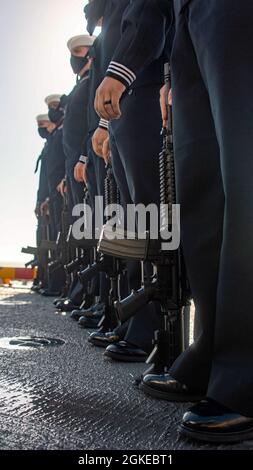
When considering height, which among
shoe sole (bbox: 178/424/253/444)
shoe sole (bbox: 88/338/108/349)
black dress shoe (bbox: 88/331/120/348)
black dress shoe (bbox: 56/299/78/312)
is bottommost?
black dress shoe (bbox: 56/299/78/312)

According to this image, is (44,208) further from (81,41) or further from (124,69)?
(124,69)

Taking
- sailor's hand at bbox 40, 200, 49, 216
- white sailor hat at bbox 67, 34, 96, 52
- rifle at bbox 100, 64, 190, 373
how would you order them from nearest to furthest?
rifle at bbox 100, 64, 190, 373, white sailor hat at bbox 67, 34, 96, 52, sailor's hand at bbox 40, 200, 49, 216

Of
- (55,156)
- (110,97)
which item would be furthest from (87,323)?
(55,156)

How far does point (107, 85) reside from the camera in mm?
1730

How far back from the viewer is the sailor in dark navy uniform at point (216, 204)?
1111 millimetres

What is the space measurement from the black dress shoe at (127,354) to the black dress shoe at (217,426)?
89cm

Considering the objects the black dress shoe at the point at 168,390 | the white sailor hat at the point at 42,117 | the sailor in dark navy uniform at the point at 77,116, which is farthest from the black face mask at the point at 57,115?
the black dress shoe at the point at 168,390

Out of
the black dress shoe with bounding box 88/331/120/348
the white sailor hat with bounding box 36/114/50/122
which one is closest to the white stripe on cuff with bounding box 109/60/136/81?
the black dress shoe with bounding box 88/331/120/348

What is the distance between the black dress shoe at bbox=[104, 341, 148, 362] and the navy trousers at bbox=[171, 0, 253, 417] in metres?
0.62

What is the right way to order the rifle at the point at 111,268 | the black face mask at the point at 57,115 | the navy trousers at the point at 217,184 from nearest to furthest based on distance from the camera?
1. the navy trousers at the point at 217,184
2. the rifle at the point at 111,268
3. the black face mask at the point at 57,115

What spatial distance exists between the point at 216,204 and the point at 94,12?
5.71 feet

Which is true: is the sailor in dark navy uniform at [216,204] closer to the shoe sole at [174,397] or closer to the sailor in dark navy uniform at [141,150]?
the shoe sole at [174,397]

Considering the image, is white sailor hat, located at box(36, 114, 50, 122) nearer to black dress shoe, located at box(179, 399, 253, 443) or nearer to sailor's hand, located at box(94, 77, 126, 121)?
sailor's hand, located at box(94, 77, 126, 121)

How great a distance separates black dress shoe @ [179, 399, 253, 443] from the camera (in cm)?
106
